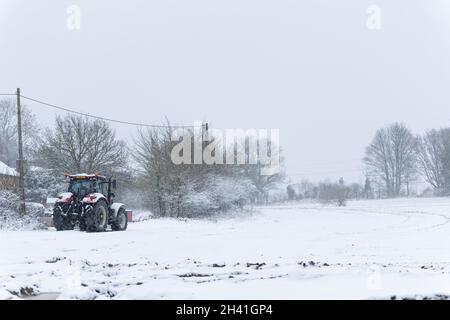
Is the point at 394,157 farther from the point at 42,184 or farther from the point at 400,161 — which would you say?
the point at 42,184

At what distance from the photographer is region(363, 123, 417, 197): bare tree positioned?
87.2 m

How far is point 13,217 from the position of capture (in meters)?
21.2

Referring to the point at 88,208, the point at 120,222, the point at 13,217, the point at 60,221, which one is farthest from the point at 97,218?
the point at 13,217

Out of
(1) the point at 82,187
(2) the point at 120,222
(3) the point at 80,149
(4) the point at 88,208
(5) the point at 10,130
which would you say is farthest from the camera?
(5) the point at 10,130

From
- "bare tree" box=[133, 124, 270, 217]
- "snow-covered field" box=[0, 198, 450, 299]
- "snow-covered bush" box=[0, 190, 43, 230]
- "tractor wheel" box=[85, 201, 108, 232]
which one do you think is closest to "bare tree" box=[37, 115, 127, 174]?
"bare tree" box=[133, 124, 270, 217]

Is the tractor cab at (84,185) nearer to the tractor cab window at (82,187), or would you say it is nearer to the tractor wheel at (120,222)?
the tractor cab window at (82,187)

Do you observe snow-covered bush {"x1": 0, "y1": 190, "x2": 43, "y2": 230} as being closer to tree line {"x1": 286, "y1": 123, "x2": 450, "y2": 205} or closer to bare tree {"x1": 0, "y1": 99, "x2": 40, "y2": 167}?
bare tree {"x1": 0, "y1": 99, "x2": 40, "y2": 167}

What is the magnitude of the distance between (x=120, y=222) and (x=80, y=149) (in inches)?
793

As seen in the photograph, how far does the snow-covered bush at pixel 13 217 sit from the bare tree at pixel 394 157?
72.1 meters

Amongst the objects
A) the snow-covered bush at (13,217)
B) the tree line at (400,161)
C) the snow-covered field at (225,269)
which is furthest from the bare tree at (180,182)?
the tree line at (400,161)

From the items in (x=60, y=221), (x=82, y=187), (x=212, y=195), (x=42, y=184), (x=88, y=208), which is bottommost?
(x=60, y=221)

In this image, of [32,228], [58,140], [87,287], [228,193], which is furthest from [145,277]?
→ [58,140]

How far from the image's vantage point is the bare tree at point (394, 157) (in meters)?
87.2
